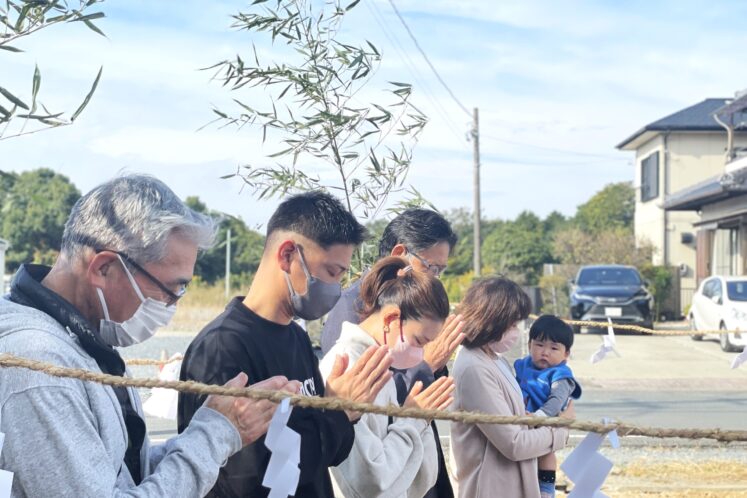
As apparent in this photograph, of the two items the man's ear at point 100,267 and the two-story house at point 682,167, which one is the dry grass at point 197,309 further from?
the man's ear at point 100,267

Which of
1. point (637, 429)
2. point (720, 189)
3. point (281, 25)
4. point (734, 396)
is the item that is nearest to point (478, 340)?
point (637, 429)

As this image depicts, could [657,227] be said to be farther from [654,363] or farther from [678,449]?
[678,449]

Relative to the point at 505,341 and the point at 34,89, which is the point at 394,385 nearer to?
the point at 505,341

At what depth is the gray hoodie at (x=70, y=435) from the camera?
1649 millimetres

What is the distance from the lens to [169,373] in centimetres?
636

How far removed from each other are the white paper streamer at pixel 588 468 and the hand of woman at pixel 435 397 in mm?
769

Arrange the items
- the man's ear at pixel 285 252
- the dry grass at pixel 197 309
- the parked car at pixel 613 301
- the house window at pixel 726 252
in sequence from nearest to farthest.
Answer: the man's ear at pixel 285 252 → the parked car at pixel 613 301 → the dry grass at pixel 197 309 → the house window at pixel 726 252

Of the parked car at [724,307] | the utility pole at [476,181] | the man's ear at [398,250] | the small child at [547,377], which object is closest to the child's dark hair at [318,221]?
the man's ear at [398,250]

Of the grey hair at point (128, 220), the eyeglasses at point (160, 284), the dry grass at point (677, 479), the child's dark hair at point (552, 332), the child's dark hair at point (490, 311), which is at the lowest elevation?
the dry grass at point (677, 479)

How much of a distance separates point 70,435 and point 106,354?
1.05ft

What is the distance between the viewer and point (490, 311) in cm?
358

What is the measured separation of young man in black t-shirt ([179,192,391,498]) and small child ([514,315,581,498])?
169 centimetres

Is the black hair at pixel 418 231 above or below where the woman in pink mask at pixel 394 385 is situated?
above

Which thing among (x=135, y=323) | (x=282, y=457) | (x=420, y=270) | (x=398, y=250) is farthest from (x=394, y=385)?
(x=135, y=323)
